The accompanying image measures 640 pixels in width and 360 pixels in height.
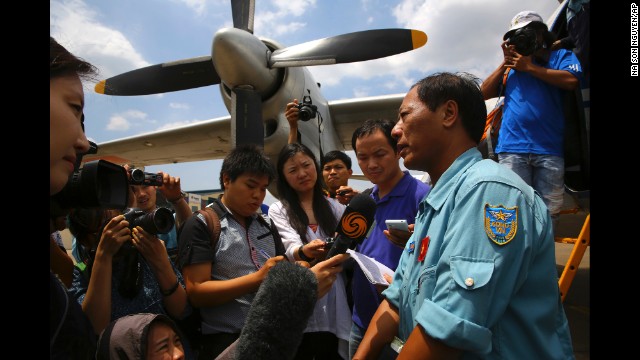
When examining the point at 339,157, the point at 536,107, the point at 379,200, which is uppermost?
the point at 536,107

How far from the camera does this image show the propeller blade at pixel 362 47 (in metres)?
5.52

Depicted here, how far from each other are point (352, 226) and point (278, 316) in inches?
25.0

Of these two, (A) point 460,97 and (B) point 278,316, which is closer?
(B) point 278,316

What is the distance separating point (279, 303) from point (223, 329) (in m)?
1.14

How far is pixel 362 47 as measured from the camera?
18.1ft

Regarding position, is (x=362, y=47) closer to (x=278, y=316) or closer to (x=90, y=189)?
(x=90, y=189)

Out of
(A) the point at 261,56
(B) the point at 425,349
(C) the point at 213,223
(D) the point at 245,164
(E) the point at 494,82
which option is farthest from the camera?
(A) the point at 261,56

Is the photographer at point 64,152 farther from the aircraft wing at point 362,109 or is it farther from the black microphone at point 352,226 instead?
the aircraft wing at point 362,109

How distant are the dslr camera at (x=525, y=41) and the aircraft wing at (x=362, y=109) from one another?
15.2ft

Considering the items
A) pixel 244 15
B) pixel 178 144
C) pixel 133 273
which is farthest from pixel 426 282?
pixel 178 144

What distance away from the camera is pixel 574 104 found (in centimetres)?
266

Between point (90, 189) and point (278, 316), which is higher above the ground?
point (90, 189)

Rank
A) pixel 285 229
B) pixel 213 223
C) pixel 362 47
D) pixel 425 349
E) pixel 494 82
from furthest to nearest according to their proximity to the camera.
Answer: pixel 362 47
pixel 494 82
pixel 285 229
pixel 213 223
pixel 425 349

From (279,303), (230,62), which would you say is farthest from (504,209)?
(230,62)
